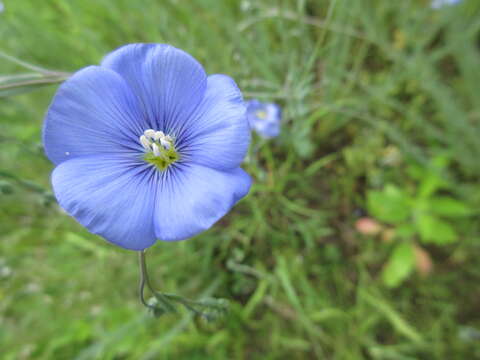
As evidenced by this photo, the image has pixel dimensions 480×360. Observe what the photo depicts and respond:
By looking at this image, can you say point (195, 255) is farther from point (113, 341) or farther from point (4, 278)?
point (4, 278)

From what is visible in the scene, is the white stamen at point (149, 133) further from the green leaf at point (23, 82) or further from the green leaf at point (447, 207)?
the green leaf at point (447, 207)

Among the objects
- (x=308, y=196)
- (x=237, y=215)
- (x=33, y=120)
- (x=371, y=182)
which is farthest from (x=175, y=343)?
(x=33, y=120)

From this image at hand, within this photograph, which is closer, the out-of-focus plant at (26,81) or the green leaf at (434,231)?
the out-of-focus plant at (26,81)

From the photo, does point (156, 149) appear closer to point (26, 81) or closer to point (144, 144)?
point (144, 144)

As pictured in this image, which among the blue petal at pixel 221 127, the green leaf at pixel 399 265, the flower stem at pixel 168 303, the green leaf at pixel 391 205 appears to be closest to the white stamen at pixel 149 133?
the blue petal at pixel 221 127

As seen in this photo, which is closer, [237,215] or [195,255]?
[195,255]

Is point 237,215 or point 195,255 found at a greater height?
point 237,215
